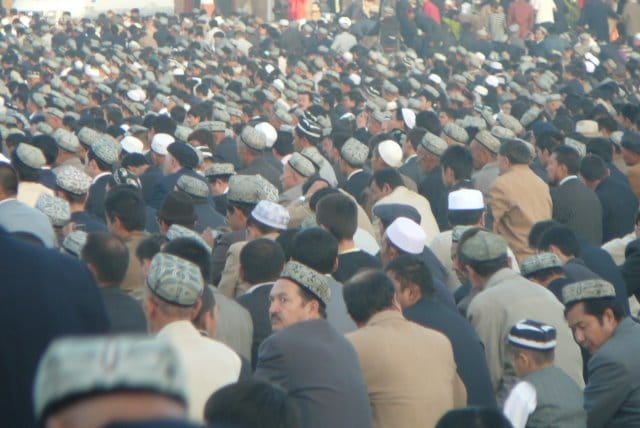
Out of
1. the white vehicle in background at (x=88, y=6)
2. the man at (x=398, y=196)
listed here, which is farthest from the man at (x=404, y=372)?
the white vehicle in background at (x=88, y=6)

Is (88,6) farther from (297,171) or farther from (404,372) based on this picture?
(404,372)

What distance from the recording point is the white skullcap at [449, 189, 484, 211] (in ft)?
24.9

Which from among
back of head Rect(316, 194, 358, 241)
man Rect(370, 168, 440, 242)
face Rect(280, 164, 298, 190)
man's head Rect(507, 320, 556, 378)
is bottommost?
face Rect(280, 164, 298, 190)

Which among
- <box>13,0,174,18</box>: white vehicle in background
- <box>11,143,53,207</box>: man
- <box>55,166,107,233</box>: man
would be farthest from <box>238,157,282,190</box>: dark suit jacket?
<box>13,0,174,18</box>: white vehicle in background

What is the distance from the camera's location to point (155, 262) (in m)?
4.46

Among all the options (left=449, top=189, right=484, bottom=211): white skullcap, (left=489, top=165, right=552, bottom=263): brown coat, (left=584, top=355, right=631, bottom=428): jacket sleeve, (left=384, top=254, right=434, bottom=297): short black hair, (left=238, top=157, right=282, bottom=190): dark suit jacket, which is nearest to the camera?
(left=584, top=355, right=631, bottom=428): jacket sleeve

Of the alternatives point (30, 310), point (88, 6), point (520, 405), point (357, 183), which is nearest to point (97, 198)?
point (357, 183)

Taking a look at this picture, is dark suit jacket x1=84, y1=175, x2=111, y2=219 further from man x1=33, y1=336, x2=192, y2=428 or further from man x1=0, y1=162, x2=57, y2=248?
man x1=33, y1=336, x2=192, y2=428

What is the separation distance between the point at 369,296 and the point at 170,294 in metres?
0.74

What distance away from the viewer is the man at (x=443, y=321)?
16.7 ft

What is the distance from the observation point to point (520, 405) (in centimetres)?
418

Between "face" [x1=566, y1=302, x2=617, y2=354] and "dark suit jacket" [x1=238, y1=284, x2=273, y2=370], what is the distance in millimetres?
1210

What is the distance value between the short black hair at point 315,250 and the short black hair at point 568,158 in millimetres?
3911

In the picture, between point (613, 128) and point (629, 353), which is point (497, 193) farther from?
point (613, 128)
